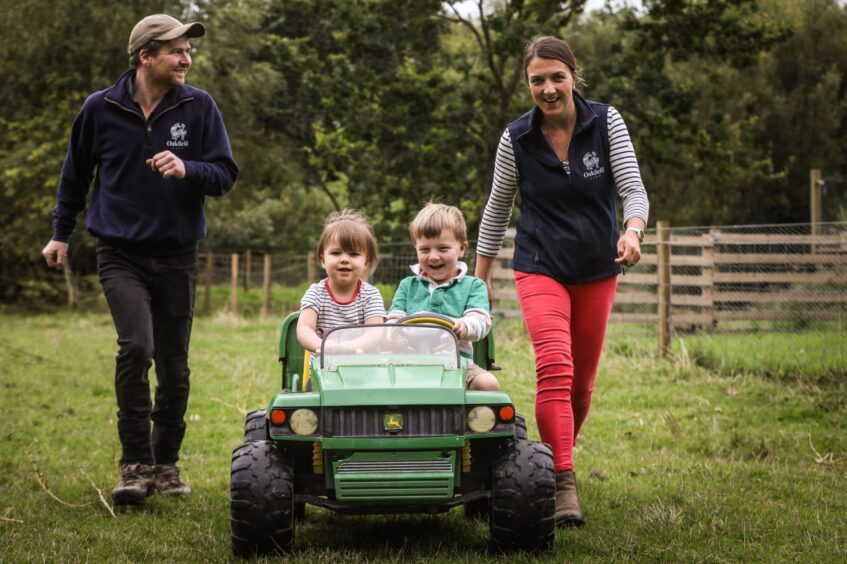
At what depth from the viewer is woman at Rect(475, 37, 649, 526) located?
15.5 feet

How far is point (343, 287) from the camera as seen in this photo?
503 centimetres

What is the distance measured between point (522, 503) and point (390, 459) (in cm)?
53

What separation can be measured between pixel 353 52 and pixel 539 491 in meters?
17.0

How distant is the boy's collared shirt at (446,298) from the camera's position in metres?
4.81

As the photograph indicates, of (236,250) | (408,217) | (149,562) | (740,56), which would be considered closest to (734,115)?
(740,56)

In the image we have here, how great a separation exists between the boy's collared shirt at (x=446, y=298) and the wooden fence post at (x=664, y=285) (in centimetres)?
709

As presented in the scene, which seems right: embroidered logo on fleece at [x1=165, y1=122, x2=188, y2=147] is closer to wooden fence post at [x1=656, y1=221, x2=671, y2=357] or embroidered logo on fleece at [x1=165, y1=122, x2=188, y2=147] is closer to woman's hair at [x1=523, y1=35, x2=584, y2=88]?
woman's hair at [x1=523, y1=35, x2=584, y2=88]

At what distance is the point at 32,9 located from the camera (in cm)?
2380

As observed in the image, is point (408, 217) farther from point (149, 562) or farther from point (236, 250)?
point (149, 562)

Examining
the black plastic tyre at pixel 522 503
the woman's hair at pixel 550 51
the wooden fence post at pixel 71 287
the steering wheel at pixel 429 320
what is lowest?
the wooden fence post at pixel 71 287

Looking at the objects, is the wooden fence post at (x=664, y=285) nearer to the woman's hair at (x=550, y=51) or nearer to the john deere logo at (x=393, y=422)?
the woman's hair at (x=550, y=51)

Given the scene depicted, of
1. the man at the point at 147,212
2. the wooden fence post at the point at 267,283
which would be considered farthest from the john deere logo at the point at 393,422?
the wooden fence post at the point at 267,283

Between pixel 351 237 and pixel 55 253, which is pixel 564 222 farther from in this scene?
pixel 55 253

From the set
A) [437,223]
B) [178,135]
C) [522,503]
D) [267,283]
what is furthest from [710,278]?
[267,283]
